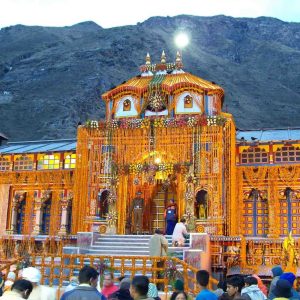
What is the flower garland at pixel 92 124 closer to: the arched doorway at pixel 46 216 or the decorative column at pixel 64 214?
the decorative column at pixel 64 214

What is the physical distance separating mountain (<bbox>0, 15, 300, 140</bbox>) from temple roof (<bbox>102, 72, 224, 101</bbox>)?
42111 millimetres

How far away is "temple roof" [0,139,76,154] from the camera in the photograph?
114 feet

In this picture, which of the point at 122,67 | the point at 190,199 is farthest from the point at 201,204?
the point at 122,67

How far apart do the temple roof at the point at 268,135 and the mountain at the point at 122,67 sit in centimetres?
4117

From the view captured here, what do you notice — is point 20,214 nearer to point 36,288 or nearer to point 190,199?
point 190,199

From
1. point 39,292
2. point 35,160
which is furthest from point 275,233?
point 39,292

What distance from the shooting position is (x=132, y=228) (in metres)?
29.7

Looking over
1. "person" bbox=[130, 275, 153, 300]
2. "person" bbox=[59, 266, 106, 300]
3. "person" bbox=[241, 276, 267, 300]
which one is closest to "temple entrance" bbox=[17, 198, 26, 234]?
"person" bbox=[241, 276, 267, 300]

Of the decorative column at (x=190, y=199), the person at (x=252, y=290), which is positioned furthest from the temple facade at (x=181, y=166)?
the person at (x=252, y=290)

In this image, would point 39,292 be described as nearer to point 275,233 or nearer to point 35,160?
point 275,233

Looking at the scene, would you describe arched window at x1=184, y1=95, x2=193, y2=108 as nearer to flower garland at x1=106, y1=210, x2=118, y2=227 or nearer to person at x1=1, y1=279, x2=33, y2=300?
flower garland at x1=106, y1=210, x2=118, y2=227

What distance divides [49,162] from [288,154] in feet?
46.1

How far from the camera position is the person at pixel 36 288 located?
30.6 feet

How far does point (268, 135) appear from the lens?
107 ft
